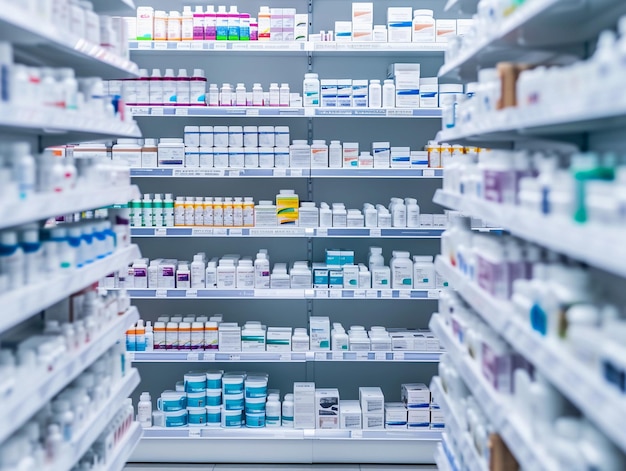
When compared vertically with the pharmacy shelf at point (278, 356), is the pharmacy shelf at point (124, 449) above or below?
below

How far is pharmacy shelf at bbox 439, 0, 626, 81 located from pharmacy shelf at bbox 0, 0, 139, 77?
4.69ft

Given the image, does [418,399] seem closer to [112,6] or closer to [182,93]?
[182,93]

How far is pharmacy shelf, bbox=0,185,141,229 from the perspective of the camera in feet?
6.63

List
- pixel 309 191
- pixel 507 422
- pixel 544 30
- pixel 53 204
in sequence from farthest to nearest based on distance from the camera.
→ pixel 309 191, pixel 544 30, pixel 53 204, pixel 507 422

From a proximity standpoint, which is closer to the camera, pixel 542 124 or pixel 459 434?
pixel 542 124

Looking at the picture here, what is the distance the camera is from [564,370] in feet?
5.63

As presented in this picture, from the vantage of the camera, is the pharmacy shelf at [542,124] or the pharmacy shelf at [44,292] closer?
the pharmacy shelf at [542,124]

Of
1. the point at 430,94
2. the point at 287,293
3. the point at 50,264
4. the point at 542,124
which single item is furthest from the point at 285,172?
the point at 542,124

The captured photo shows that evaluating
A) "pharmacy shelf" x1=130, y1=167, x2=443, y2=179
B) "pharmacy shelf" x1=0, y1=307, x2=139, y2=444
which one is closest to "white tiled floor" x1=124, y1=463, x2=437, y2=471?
"pharmacy shelf" x1=130, y1=167, x2=443, y2=179

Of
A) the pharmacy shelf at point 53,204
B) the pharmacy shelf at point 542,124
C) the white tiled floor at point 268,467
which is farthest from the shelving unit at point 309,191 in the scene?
the pharmacy shelf at point 53,204

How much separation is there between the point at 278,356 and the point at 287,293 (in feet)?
1.38

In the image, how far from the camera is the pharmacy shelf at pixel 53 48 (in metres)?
2.11

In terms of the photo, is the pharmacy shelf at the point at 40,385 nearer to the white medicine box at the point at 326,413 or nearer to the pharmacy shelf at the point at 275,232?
the pharmacy shelf at the point at 275,232

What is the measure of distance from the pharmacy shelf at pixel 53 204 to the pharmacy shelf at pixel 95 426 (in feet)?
2.56
